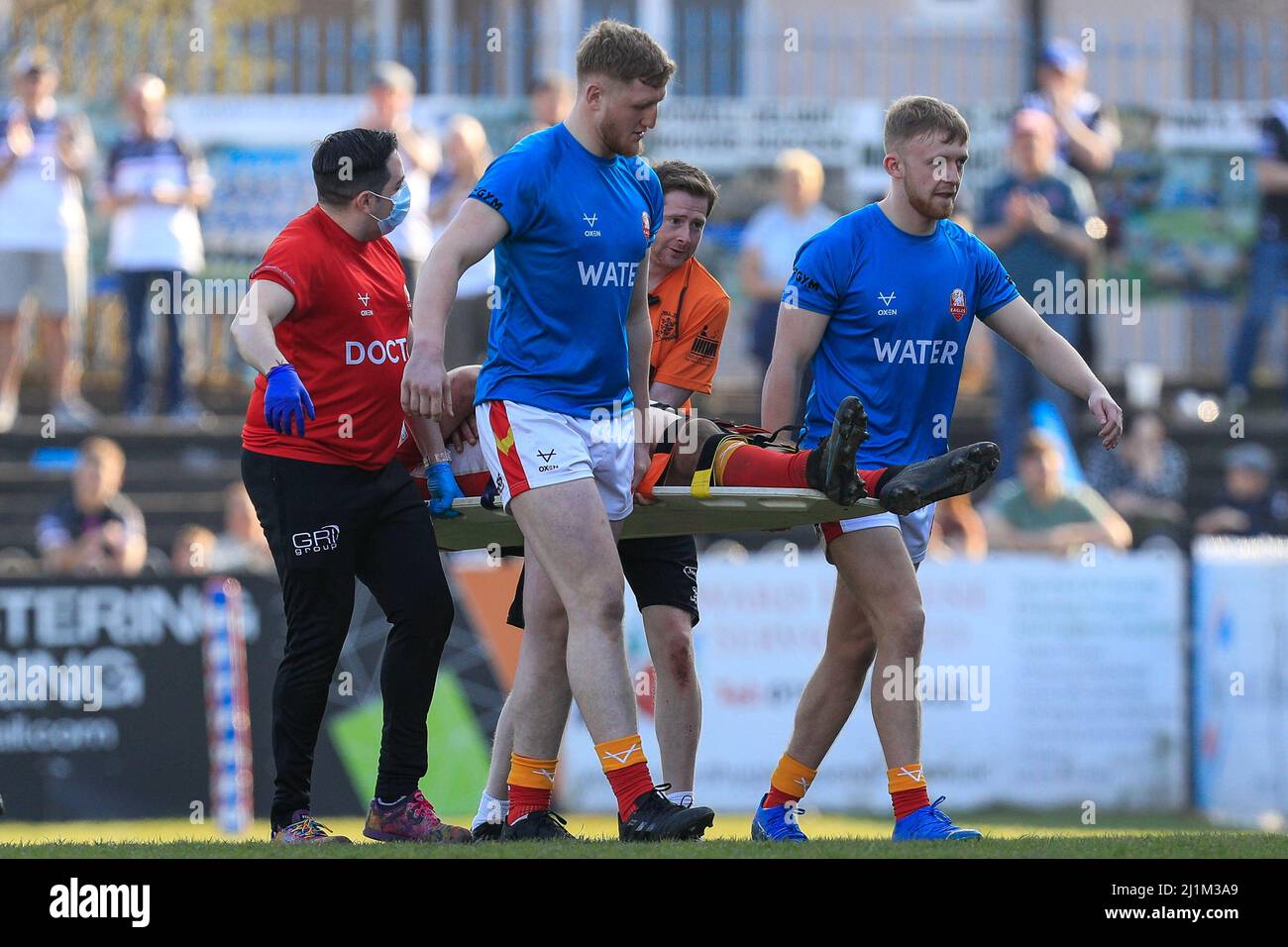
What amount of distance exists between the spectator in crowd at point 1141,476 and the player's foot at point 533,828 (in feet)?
29.6

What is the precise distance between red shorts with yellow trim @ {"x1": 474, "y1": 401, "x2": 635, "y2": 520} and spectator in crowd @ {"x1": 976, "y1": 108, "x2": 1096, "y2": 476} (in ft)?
28.6

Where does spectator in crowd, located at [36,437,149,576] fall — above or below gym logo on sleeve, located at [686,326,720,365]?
below

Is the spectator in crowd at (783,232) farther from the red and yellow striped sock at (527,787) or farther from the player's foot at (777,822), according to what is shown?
the red and yellow striped sock at (527,787)

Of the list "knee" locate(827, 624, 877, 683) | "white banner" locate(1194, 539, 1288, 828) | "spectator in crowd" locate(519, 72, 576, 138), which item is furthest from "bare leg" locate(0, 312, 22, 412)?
"knee" locate(827, 624, 877, 683)

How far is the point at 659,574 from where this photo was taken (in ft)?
24.0

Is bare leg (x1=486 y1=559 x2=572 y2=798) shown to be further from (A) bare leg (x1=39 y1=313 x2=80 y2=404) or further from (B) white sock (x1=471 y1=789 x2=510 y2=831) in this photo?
(A) bare leg (x1=39 y1=313 x2=80 y2=404)

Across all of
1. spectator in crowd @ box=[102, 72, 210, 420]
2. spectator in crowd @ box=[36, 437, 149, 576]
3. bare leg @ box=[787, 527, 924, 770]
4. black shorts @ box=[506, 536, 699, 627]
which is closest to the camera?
bare leg @ box=[787, 527, 924, 770]

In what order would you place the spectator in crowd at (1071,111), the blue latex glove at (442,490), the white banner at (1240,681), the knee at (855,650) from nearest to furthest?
1. the blue latex glove at (442,490)
2. the knee at (855,650)
3. the white banner at (1240,681)
4. the spectator in crowd at (1071,111)

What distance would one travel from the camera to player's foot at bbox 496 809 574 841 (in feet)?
21.8

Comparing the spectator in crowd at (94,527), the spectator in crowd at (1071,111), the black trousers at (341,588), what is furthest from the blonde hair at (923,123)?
the spectator in crowd at (1071,111)

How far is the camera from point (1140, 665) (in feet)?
44.7

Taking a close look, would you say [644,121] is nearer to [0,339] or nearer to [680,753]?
[680,753]

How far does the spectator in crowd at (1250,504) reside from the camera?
14836 millimetres
